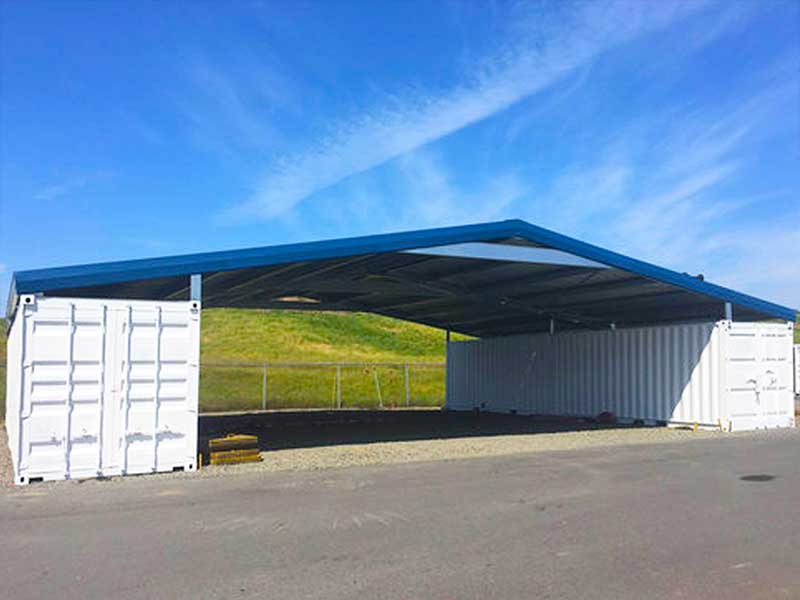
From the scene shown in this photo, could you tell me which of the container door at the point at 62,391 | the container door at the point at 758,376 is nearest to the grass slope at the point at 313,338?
the container door at the point at 758,376

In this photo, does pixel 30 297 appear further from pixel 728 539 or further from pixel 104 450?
pixel 728 539

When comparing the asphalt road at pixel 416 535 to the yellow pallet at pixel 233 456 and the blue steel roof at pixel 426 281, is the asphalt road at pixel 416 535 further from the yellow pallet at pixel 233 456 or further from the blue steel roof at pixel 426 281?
the blue steel roof at pixel 426 281

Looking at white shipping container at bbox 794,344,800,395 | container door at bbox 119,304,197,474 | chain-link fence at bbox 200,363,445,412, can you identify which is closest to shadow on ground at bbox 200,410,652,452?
container door at bbox 119,304,197,474

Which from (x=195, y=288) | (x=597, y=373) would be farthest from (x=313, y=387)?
(x=195, y=288)

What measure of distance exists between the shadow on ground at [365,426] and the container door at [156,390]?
2997 mm

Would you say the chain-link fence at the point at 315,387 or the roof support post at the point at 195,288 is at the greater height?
the roof support post at the point at 195,288

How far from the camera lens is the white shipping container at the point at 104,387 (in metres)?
12.1

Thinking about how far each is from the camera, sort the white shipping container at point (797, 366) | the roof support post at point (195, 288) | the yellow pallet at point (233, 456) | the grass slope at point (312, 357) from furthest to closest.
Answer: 1. the grass slope at point (312, 357)
2. the white shipping container at point (797, 366)
3. the yellow pallet at point (233, 456)
4. the roof support post at point (195, 288)

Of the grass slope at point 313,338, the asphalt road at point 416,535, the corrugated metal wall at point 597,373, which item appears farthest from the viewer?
the grass slope at point 313,338

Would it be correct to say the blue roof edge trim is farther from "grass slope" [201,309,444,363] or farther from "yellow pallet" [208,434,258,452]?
"grass slope" [201,309,444,363]

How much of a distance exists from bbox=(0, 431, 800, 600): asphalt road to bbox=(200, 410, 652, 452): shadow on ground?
18.9 ft

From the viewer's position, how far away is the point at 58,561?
738 centimetres

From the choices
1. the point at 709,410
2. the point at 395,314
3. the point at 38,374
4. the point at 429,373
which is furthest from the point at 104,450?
the point at 429,373

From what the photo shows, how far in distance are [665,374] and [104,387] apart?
15.2 m
